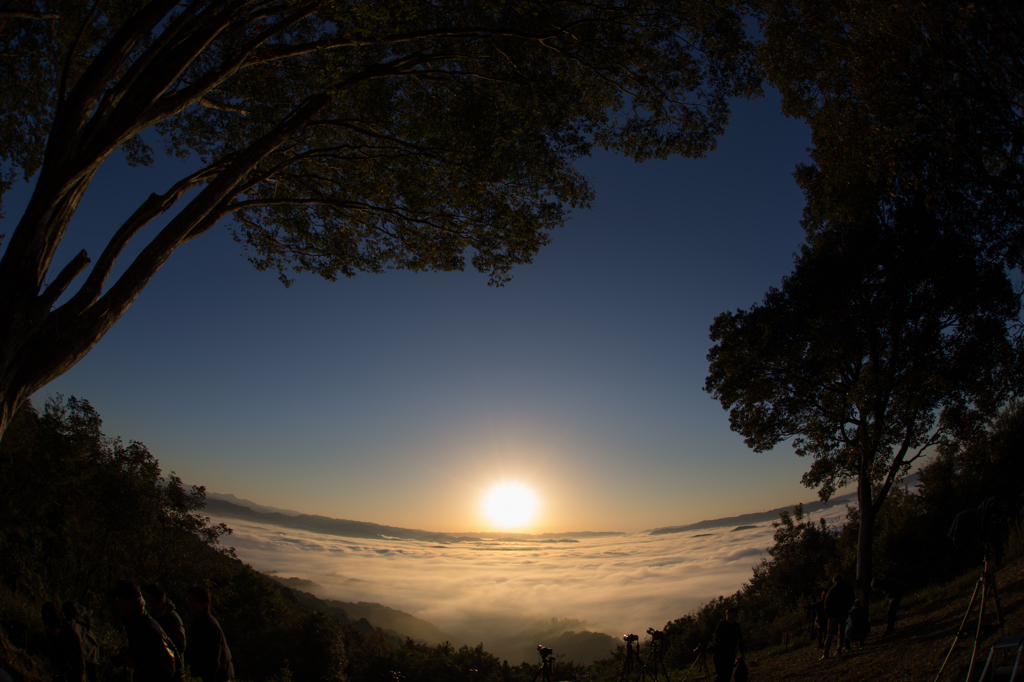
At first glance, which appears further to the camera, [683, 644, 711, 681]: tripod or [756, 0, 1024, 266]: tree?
[683, 644, 711, 681]: tripod

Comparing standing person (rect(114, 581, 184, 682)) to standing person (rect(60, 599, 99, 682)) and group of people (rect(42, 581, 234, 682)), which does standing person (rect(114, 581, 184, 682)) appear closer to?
group of people (rect(42, 581, 234, 682))

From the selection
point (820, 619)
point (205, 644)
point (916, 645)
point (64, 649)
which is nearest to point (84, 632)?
point (64, 649)

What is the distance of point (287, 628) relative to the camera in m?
27.8

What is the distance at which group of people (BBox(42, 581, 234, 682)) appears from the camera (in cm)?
354

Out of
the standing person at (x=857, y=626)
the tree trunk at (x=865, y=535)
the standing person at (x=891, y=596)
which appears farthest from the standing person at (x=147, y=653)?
the tree trunk at (x=865, y=535)

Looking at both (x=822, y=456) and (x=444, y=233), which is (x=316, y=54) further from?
(x=822, y=456)

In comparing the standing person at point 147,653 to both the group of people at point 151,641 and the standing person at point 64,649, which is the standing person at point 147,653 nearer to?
the group of people at point 151,641

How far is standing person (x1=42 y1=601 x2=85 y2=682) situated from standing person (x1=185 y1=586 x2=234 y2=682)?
2438 mm

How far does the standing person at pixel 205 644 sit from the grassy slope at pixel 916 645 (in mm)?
7427

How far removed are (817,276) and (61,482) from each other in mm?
26563

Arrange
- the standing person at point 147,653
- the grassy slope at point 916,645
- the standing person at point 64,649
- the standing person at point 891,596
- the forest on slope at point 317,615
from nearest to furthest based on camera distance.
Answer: the standing person at point 147,653, the standing person at point 64,649, the grassy slope at point 916,645, the standing person at point 891,596, the forest on slope at point 317,615

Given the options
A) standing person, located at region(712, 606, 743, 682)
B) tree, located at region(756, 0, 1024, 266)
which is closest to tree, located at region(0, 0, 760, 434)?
tree, located at region(756, 0, 1024, 266)

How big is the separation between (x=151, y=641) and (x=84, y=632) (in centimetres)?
352

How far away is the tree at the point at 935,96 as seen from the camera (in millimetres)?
7293
